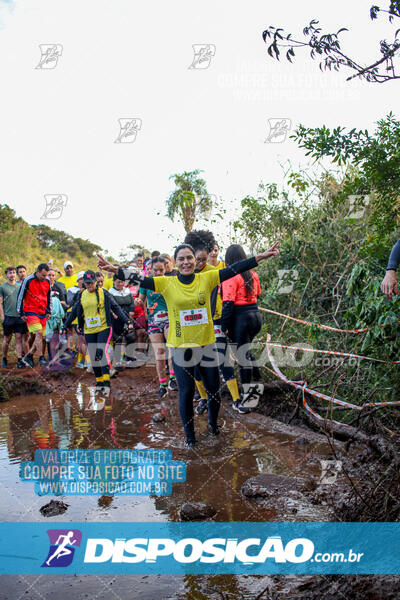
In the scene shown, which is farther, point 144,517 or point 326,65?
point 144,517

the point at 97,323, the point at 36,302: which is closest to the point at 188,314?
the point at 97,323

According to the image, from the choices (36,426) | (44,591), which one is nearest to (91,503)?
(44,591)

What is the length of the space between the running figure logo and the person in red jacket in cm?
688

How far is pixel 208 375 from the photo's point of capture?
17.0 ft

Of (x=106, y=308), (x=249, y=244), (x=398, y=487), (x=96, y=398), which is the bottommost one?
(x=96, y=398)

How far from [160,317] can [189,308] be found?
8.37ft

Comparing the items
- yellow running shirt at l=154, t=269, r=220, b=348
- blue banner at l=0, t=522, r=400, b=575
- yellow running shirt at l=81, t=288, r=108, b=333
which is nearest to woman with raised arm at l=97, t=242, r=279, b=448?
yellow running shirt at l=154, t=269, r=220, b=348

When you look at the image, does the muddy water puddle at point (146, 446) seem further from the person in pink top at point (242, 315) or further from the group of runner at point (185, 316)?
the person in pink top at point (242, 315)

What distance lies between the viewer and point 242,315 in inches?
241

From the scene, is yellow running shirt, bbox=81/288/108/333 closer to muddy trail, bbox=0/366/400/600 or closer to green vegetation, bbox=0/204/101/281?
muddy trail, bbox=0/366/400/600

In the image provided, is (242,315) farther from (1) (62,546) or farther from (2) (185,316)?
(1) (62,546)

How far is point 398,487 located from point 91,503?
90.2 inches

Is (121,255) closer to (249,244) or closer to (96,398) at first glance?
(249,244)

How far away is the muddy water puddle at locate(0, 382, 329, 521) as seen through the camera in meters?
3.62
